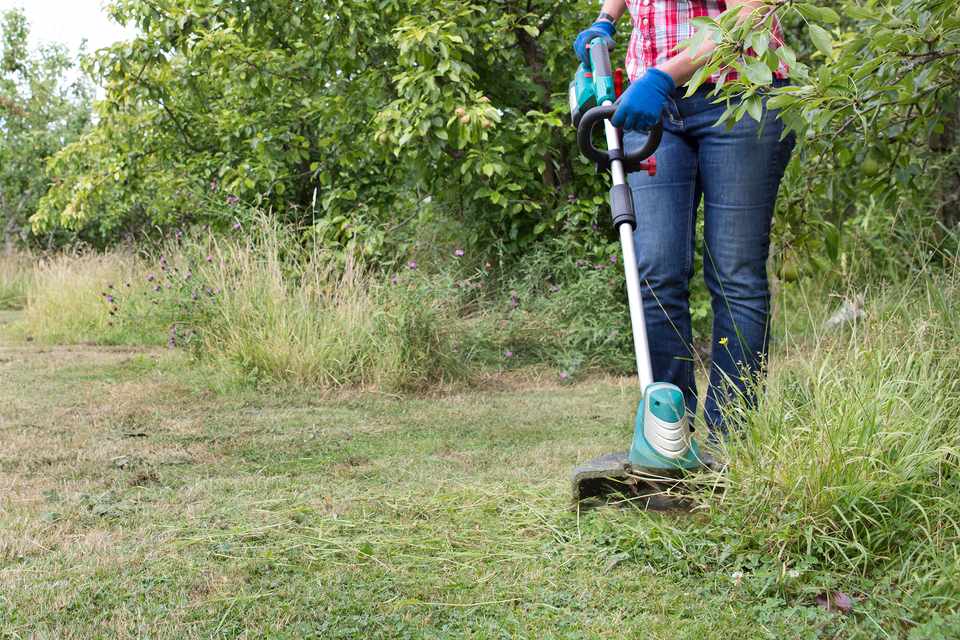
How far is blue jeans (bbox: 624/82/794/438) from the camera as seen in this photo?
8.52 feet

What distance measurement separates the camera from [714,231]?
2684 millimetres

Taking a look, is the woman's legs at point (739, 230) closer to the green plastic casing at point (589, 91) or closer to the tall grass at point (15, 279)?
the green plastic casing at point (589, 91)

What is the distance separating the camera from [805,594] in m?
2.00

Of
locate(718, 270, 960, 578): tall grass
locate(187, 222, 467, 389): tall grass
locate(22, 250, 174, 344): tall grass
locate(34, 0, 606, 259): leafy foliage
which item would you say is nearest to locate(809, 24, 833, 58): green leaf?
locate(718, 270, 960, 578): tall grass

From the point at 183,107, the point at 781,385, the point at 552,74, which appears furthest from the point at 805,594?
the point at 183,107

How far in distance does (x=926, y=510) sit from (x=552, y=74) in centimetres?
465

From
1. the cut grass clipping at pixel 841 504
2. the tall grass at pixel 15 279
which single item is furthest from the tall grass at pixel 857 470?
the tall grass at pixel 15 279

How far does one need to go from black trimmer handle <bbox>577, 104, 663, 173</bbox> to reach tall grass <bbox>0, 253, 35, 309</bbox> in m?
9.51

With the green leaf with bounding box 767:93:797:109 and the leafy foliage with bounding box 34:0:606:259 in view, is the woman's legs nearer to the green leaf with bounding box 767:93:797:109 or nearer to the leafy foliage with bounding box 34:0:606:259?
the green leaf with bounding box 767:93:797:109

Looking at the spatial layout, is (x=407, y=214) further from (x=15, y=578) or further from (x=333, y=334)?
(x=15, y=578)

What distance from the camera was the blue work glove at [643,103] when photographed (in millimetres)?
2441

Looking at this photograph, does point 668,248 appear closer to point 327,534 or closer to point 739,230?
point 739,230

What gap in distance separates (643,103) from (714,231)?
478 millimetres

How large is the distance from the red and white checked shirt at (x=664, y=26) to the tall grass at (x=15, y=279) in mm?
9560
